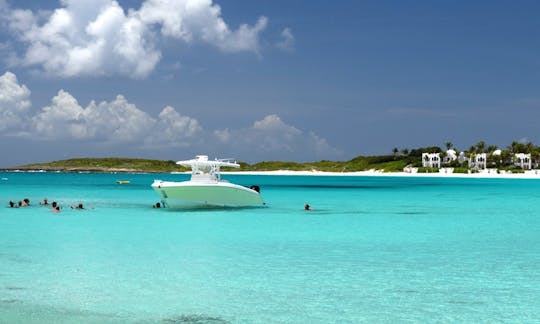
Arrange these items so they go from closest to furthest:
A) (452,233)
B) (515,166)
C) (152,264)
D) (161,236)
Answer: (152,264) → (161,236) → (452,233) → (515,166)

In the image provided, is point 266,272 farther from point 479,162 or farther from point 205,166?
point 479,162

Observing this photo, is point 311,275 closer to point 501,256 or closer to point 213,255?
point 213,255

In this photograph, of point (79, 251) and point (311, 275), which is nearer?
point (311, 275)

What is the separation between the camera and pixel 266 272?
59.6 ft

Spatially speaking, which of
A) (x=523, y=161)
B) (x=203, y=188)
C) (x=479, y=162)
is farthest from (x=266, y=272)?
(x=523, y=161)

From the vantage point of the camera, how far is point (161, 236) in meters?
27.1

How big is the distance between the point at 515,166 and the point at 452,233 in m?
171

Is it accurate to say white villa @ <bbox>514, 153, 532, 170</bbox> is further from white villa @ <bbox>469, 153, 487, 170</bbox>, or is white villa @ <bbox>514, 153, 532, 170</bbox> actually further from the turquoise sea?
the turquoise sea

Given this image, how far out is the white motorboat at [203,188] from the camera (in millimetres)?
39938

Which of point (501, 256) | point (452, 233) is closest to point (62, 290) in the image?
point (501, 256)

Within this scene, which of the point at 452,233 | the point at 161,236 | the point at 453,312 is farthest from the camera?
the point at 452,233

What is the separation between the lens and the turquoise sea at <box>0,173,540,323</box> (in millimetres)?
13484

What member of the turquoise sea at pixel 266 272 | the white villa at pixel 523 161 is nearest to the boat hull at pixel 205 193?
the turquoise sea at pixel 266 272

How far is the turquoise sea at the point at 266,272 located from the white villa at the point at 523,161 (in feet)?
540
